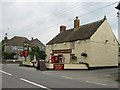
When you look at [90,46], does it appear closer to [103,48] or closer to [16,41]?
[103,48]

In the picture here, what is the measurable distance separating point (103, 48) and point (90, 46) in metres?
3.24

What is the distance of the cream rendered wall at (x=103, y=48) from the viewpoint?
40209 millimetres

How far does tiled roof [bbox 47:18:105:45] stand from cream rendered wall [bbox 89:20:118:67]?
0.87 meters

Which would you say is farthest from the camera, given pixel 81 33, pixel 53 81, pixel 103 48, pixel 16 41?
pixel 16 41

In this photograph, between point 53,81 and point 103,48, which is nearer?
point 53,81

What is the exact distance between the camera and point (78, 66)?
37031 mm

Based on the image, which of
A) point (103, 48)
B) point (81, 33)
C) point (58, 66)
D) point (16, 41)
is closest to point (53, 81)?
point (58, 66)

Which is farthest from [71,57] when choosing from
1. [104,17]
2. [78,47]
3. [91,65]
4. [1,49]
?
[1,49]

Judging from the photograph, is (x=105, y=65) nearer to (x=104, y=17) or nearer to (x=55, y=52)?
(x=104, y=17)

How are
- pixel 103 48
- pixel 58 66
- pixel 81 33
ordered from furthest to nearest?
1. pixel 81 33
2. pixel 103 48
3. pixel 58 66

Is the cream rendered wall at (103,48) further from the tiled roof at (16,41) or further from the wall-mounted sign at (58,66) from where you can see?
the tiled roof at (16,41)

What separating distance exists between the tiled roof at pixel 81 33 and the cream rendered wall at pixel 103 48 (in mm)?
872

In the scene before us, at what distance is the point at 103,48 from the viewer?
137 feet

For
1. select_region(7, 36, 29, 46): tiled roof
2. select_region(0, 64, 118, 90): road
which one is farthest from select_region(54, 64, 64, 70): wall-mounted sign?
select_region(7, 36, 29, 46): tiled roof
